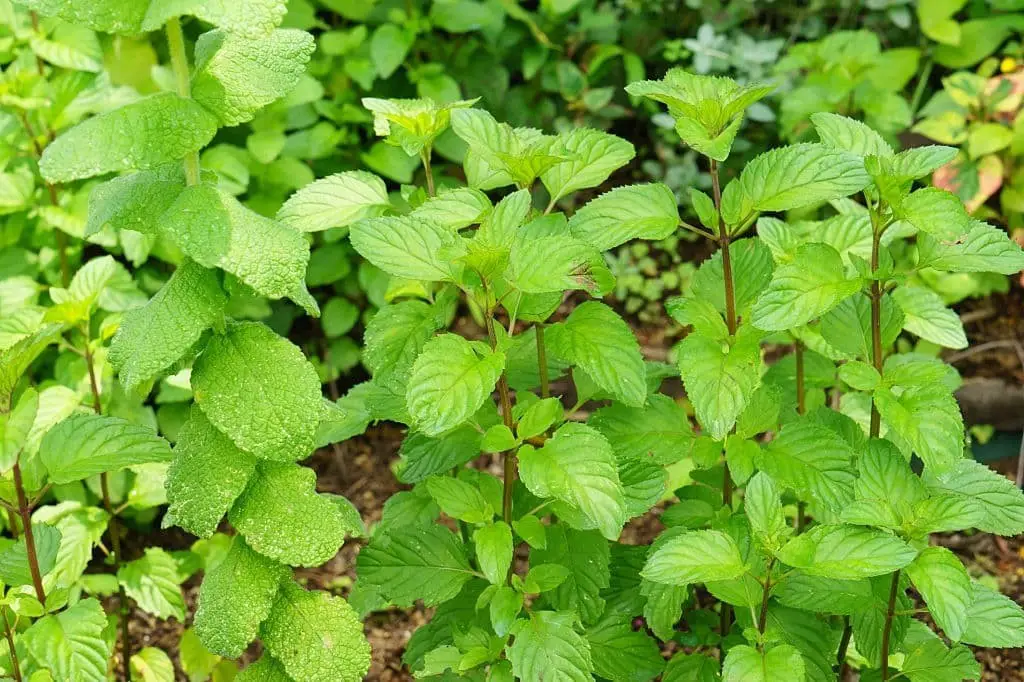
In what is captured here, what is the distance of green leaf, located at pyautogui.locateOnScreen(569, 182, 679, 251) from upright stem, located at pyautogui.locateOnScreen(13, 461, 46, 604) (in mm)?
1010

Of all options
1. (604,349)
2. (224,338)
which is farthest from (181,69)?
(604,349)

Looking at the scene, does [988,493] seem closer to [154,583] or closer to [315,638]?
[315,638]

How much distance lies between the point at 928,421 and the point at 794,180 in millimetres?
415

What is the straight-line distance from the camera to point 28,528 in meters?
1.79

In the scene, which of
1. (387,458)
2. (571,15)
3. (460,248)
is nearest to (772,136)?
(571,15)

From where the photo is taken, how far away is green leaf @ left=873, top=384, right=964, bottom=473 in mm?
1596

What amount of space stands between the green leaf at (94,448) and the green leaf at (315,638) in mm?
343

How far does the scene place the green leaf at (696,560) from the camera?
154cm

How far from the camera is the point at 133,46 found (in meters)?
3.42

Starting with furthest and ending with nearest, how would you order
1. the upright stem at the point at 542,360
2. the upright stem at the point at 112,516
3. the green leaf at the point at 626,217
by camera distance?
the upright stem at the point at 112,516 < the upright stem at the point at 542,360 < the green leaf at the point at 626,217

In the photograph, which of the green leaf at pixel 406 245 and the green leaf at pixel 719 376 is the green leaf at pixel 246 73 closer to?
the green leaf at pixel 406 245

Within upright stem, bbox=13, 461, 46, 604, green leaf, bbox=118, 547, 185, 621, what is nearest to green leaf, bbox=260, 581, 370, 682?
upright stem, bbox=13, 461, 46, 604

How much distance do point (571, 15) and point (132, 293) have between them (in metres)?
1.95

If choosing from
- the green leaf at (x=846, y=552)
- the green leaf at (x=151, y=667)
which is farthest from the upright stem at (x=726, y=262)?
the green leaf at (x=151, y=667)
